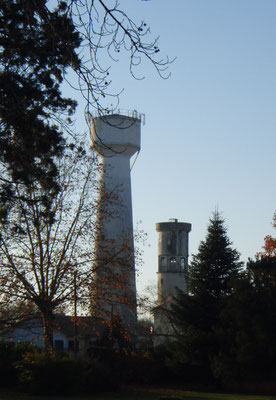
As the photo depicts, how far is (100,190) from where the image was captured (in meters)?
28.9

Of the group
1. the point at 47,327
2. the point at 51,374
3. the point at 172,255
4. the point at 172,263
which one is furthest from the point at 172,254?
the point at 51,374

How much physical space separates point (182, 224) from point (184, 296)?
25483mm

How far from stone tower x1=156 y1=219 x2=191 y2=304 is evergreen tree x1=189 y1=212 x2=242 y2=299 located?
80.5 feet

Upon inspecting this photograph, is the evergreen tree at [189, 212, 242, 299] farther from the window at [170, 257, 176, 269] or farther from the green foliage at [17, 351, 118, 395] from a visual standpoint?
the window at [170, 257, 176, 269]

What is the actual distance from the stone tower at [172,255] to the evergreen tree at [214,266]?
24.5m

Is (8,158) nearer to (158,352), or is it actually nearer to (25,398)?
(25,398)

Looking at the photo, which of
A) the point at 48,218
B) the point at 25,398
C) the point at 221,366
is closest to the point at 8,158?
the point at 48,218

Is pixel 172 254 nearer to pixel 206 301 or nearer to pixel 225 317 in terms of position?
pixel 206 301

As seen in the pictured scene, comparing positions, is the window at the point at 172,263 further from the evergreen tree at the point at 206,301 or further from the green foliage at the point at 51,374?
A: the green foliage at the point at 51,374

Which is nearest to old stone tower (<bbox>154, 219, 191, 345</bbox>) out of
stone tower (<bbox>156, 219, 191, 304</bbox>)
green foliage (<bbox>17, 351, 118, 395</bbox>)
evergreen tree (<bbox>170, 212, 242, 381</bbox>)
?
stone tower (<bbox>156, 219, 191, 304</bbox>)

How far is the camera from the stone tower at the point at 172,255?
55.7 m

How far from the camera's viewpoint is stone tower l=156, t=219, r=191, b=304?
55656 mm

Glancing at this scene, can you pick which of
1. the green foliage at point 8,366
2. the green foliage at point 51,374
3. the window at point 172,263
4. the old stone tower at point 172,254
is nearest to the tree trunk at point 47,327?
the green foliage at point 51,374

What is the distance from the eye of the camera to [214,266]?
3070 cm
